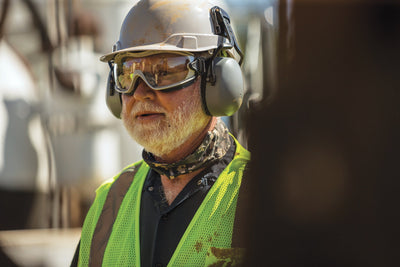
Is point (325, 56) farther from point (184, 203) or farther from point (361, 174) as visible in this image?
point (184, 203)

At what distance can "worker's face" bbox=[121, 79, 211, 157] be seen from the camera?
202 cm

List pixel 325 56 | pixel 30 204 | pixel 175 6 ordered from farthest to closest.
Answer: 1. pixel 30 204
2. pixel 175 6
3. pixel 325 56

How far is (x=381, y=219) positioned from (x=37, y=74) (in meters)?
5.25

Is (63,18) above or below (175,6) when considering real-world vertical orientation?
above

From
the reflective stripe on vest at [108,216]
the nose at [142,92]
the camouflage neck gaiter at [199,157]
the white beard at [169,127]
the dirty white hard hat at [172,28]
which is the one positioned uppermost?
the dirty white hard hat at [172,28]

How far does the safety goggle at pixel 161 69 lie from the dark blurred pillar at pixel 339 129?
60.3 inches

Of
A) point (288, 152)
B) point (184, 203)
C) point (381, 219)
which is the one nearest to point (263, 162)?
point (288, 152)

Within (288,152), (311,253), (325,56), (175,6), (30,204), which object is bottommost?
(30,204)

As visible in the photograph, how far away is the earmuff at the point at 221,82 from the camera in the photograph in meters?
2.00

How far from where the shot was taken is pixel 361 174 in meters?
0.45

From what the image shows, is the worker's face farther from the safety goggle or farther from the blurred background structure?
the blurred background structure

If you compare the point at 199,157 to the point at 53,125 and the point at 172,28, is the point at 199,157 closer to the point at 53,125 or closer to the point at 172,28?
the point at 172,28

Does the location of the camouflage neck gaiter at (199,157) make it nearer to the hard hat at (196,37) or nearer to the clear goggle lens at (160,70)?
the hard hat at (196,37)

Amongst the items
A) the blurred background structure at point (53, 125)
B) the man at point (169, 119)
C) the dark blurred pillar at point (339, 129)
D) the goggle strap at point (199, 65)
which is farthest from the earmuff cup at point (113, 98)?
the blurred background structure at point (53, 125)
